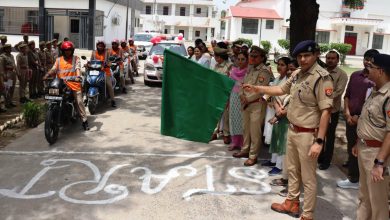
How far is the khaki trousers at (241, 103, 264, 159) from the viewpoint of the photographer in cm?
601

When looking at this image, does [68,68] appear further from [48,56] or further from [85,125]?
[48,56]

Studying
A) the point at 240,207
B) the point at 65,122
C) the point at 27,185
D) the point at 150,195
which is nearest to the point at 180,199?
the point at 150,195

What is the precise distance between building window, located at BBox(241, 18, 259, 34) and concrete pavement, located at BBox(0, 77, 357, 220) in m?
37.5

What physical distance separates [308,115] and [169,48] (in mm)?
10611

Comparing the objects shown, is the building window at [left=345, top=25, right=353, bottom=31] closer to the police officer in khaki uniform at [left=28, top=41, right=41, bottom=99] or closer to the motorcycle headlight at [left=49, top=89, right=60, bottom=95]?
the police officer in khaki uniform at [left=28, top=41, right=41, bottom=99]

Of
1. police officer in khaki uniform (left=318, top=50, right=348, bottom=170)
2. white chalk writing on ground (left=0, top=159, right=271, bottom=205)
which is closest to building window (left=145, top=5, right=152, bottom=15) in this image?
white chalk writing on ground (left=0, top=159, right=271, bottom=205)

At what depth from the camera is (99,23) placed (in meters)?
27.4

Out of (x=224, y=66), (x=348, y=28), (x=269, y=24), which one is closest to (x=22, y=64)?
(x=224, y=66)

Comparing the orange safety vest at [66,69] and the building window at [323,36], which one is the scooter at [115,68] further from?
the building window at [323,36]

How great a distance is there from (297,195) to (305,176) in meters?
0.36

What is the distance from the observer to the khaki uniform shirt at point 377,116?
3.47m

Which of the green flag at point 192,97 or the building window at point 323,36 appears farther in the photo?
the building window at point 323,36

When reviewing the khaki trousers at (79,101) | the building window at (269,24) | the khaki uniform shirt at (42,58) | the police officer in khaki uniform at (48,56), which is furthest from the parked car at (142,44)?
the building window at (269,24)

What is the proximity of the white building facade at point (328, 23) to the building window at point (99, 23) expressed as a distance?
60.7 ft
